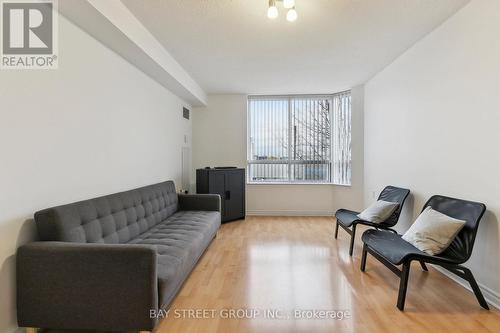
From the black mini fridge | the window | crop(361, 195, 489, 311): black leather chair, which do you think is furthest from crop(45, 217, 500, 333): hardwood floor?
the window

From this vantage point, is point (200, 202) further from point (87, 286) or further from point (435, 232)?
point (435, 232)

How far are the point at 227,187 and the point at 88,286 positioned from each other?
338 centimetres

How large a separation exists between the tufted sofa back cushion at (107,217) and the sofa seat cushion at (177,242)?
0.14 m

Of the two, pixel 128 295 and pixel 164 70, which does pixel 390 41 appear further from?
pixel 128 295

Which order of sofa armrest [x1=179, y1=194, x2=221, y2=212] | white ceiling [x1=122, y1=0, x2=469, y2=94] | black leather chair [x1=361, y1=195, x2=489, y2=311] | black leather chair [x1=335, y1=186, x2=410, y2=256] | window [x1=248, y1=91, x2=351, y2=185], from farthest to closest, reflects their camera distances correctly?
window [x1=248, y1=91, x2=351, y2=185] < sofa armrest [x1=179, y1=194, x2=221, y2=212] < black leather chair [x1=335, y1=186, x2=410, y2=256] < white ceiling [x1=122, y1=0, x2=469, y2=94] < black leather chair [x1=361, y1=195, x2=489, y2=311]

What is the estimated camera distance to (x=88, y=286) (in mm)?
1644

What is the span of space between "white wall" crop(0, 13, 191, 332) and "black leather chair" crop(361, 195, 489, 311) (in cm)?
268

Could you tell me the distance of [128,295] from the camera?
5.37 feet

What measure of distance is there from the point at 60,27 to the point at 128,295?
2.02 m

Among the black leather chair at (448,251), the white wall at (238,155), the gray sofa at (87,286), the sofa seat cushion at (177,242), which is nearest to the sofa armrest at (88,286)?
the gray sofa at (87,286)

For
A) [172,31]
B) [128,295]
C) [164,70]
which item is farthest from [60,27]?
[128,295]

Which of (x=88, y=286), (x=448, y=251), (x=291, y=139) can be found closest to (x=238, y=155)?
(x=291, y=139)

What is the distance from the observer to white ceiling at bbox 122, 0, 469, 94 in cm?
235

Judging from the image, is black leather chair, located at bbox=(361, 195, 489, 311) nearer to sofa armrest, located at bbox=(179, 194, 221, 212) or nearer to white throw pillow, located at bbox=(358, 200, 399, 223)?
white throw pillow, located at bbox=(358, 200, 399, 223)
